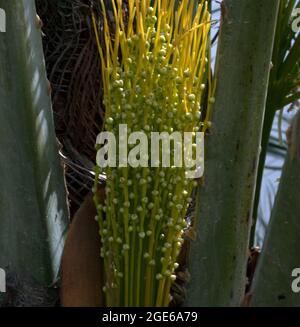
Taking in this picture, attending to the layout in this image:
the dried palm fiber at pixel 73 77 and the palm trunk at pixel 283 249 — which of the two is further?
the dried palm fiber at pixel 73 77

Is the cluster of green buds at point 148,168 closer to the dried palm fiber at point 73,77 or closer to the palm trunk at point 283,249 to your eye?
the palm trunk at point 283,249

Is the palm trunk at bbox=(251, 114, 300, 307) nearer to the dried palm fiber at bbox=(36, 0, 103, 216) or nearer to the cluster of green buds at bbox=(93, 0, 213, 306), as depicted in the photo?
the cluster of green buds at bbox=(93, 0, 213, 306)

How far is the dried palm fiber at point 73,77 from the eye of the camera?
1.26 meters

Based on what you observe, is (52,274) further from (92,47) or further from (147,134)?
(92,47)

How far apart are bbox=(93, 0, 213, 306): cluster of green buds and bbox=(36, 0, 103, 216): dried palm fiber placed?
0.88 ft

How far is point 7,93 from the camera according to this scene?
1.01 meters

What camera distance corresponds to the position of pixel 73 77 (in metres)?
1.26

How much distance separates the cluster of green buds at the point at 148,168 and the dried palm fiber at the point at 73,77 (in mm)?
269

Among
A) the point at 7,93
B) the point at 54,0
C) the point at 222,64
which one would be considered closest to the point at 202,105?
the point at 222,64

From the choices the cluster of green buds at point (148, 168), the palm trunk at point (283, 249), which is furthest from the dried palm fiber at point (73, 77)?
the palm trunk at point (283, 249)

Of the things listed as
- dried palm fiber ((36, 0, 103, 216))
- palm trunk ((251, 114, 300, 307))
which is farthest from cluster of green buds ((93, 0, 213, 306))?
dried palm fiber ((36, 0, 103, 216))

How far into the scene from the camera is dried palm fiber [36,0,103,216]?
126 centimetres

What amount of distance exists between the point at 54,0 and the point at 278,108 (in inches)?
16.3
